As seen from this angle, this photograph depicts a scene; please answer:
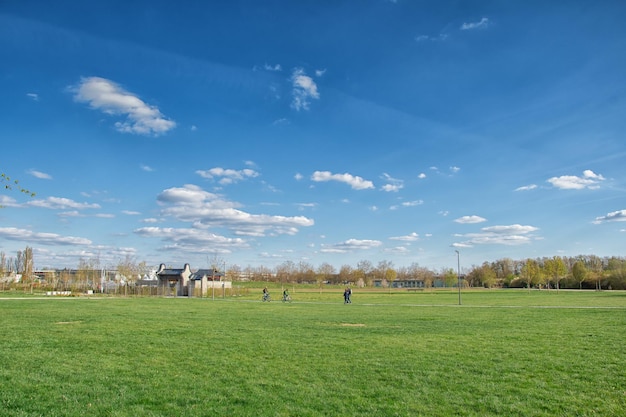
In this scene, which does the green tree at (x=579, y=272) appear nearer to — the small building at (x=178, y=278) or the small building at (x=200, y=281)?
the small building at (x=200, y=281)

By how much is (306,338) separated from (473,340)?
6.45 meters

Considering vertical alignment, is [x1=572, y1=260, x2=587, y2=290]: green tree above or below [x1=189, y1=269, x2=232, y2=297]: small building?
above

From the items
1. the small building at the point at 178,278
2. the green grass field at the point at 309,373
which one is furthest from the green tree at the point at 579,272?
the green grass field at the point at 309,373

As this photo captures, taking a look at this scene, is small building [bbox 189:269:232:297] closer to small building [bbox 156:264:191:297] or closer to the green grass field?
small building [bbox 156:264:191:297]

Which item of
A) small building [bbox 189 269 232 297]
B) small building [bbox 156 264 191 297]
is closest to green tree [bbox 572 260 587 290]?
small building [bbox 189 269 232 297]

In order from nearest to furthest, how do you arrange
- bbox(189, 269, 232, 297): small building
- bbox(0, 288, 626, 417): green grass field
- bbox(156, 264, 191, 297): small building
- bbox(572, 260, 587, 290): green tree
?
bbox(0, 288, 626, 417): green grass field, bbox(189, 269, 232, 297): small building, bbox(156, 264, 191, 297): small building, bbox(572, 260, 587, 290): green tree

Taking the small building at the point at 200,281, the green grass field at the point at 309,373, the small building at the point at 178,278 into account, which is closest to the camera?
the green grass field at the point at 309,373

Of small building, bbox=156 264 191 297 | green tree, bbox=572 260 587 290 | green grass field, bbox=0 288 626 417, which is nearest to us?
green grass field, bbox=0 288 626 417

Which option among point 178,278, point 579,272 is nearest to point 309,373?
point 178,278

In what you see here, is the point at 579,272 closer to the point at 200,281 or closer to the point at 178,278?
the point at 200,281

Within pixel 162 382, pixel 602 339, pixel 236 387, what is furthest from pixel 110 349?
pixel 602 339

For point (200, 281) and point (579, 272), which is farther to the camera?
point (579, 272)

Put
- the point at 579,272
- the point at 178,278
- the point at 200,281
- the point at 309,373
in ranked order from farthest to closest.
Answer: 1. the point at 579,272
2. the point at 178,278
3. the point at 200,281
4. the point at 309,373

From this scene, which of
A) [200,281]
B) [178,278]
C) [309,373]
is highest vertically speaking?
[178,278]
